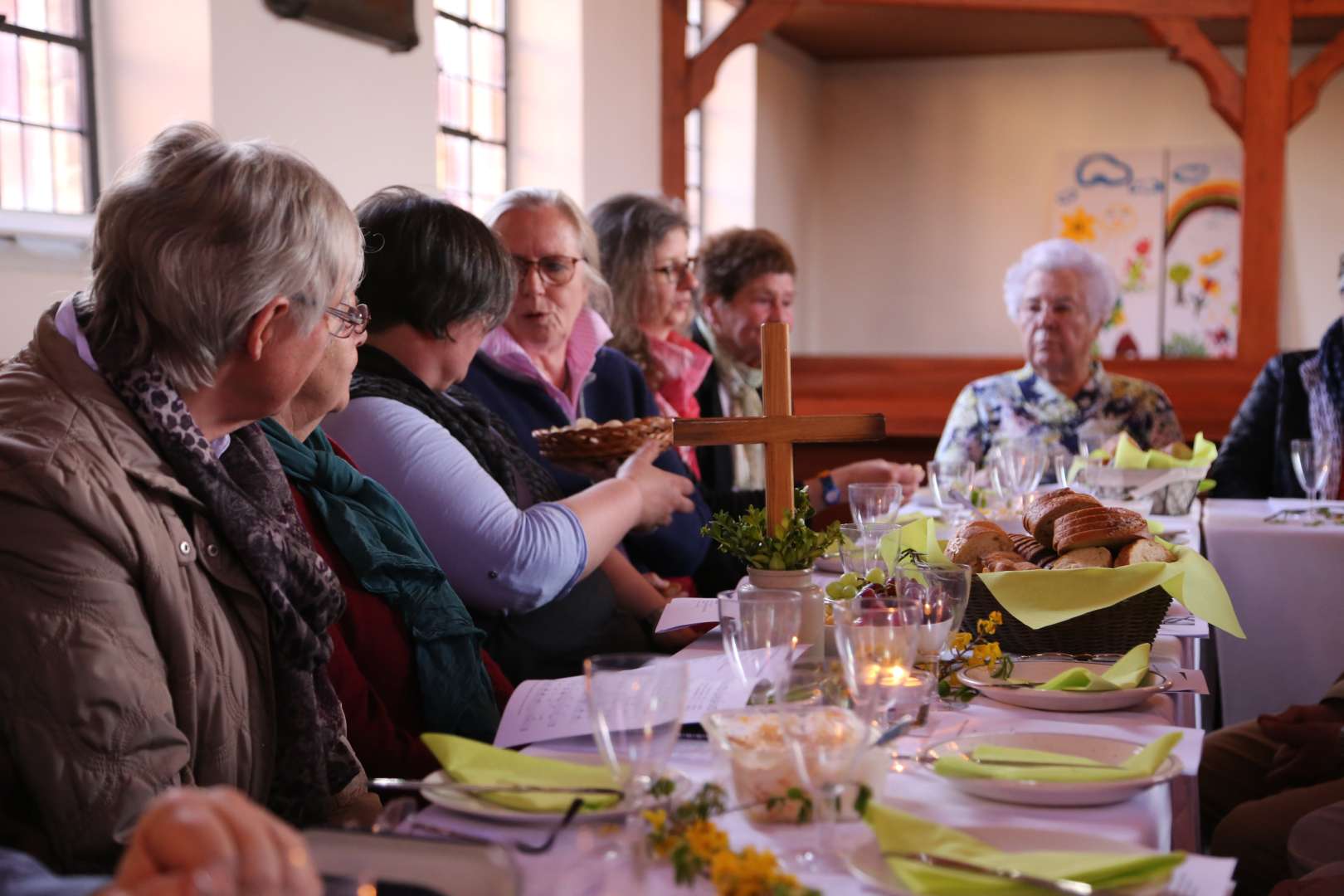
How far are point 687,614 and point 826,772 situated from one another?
0.85 meters

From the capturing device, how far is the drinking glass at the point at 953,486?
9.14ft

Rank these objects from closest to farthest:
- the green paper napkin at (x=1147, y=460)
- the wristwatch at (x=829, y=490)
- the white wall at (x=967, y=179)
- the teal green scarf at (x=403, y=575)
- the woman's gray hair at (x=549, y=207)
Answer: the teal green scarf at (x=403, y=575)
the woman's gray hair at (x=549, y=207)
the green paper napkin at (x=1147, y=460)
the wristwatch at (x=829, y=490)
the white wall at (x=967, y=179)

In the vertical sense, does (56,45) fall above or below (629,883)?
above

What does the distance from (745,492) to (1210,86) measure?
5479 millimetres

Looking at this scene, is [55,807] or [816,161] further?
[816,161]

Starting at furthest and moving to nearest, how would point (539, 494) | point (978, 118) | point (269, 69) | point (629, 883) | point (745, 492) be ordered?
point (978, 118), point (269, 69), point (745, 492), point (539, 494), point (629, 883)

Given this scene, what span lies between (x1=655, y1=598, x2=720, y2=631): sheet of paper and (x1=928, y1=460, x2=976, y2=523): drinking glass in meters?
1.00

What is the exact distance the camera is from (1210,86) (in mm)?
7492

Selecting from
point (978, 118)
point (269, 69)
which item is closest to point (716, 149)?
point (978, 118)

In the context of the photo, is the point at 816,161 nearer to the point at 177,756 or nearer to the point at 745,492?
the point at 745,492

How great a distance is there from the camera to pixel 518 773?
3.64 ft

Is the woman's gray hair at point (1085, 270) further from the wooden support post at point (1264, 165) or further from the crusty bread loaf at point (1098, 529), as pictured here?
the wooden support post at point (1264, 165)

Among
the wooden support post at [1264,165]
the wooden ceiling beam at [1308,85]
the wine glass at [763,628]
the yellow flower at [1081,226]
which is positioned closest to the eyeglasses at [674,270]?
the wine glass at [763,628]

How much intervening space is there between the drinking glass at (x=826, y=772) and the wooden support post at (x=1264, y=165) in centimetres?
708
